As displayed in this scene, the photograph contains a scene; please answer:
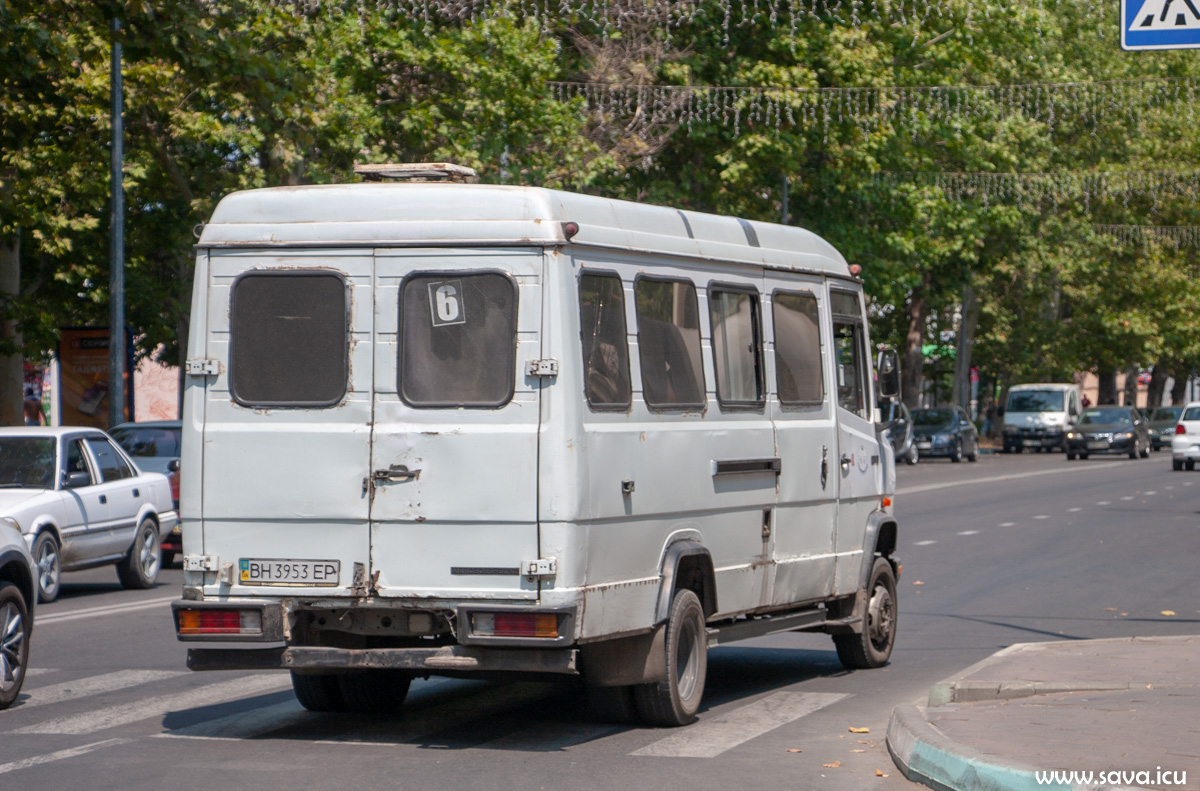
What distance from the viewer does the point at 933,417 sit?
50.8 metres

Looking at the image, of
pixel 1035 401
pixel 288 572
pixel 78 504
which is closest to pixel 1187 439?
pixel 1035 401

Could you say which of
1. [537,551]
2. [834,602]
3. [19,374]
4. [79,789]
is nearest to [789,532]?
[834,602]

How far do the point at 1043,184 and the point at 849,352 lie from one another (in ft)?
125

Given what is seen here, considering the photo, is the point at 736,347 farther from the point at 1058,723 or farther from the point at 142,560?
the point at 142,560

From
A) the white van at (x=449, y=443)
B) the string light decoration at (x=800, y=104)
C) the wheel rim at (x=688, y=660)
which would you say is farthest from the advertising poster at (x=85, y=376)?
the wheel rim at (x=688, y=660)

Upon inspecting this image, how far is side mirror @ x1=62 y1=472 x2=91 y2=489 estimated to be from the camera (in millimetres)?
15797

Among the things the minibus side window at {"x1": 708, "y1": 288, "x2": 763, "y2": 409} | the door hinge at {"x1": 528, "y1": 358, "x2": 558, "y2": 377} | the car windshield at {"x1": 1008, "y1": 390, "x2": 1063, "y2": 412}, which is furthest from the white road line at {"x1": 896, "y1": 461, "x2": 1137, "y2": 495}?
the door hinge at {"x1": 528, "y1": 358, "x2": 558, "y2": 377}

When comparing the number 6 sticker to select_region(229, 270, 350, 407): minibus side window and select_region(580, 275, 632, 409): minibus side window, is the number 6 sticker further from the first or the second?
select_region(580, 275, 632, 409): minibus side window

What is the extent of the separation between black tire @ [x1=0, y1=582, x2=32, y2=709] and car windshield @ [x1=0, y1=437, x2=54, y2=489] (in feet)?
20.5

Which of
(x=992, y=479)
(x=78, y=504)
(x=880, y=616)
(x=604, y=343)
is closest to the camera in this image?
(x=604, y=343)

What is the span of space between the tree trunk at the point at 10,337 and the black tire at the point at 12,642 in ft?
66.4

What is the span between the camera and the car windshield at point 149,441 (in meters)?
20.1

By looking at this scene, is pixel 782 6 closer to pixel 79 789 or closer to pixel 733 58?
pixel 733 58

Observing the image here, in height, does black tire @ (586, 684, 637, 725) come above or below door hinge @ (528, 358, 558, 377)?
below
